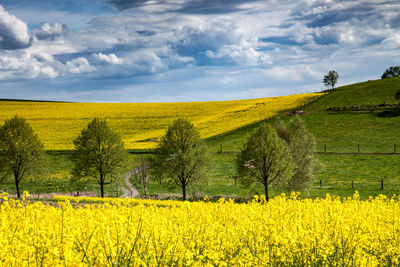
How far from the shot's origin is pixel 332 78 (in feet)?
404

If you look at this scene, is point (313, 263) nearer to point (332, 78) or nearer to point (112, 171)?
point (112, 171)

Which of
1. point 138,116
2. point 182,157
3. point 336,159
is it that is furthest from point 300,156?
point 138,116

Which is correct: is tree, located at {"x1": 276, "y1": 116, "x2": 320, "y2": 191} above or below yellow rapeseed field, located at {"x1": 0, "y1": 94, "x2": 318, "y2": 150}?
below

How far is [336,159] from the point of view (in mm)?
61469

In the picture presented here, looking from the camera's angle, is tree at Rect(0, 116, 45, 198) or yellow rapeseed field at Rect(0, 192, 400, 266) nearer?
yellow rapeseed field at Rect(0, 192, 400, 266)

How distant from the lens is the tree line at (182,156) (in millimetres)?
40000

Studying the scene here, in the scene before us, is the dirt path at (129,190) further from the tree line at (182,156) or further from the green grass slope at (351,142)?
the green grass slope at (351,142)

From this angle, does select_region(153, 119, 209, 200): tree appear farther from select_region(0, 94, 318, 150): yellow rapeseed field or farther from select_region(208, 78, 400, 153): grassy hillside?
select_region(0, 94, 318, 150): yellow rapeseed field

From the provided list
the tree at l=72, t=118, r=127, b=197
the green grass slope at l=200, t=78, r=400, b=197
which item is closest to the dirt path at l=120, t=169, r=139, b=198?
the tree at l=72, t=118, r=127, b=197

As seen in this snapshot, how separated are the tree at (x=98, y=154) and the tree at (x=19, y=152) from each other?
6.94m

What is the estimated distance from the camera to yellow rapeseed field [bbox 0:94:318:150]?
8625cm

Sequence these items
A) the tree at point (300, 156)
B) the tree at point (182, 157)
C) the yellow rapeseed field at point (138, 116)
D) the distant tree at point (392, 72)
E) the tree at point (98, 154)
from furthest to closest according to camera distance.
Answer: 1. the distant tree at point (392, 72)
2. the yellow rapeseed field at point (138, 116)
3. the tree at point (98, 154)
4. the tree at point (300, 156)
5. the tree at point (182, 157)

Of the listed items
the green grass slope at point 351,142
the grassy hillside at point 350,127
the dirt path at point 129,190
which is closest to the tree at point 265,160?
the green grass slope at point 351,142

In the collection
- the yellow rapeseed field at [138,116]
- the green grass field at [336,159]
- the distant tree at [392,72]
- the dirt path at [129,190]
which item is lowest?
the dirt path at [129,190]
